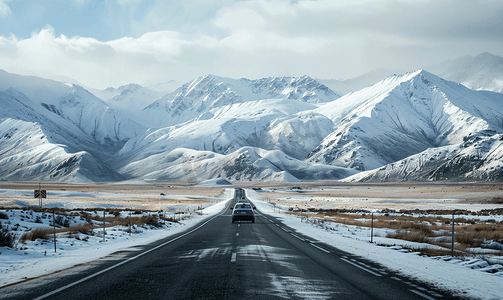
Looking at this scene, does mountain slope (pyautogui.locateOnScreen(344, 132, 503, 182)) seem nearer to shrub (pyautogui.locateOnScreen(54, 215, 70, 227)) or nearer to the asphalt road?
shrub (pyautogui.locateOnScreen(54, 215, 70, 227))

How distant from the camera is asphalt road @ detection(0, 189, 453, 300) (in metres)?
8.09

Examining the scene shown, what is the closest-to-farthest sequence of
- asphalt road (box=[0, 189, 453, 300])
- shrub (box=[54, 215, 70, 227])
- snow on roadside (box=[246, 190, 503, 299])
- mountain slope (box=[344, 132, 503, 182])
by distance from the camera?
asphalt road (box=[0, 189, 453, 300])
snow on roadside (box=[246, 190, 503, 299])
shrub (box=[54, 215, 70, 227])
mountain slope (box=[344, 132, 503, 182])

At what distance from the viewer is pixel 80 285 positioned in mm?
8828

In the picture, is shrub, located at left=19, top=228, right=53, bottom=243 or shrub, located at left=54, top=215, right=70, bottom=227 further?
shrub, located at left=54, top=215, right=70, bottom=227

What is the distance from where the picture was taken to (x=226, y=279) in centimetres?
945

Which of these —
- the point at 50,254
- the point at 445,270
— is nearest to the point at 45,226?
the point at 50,254

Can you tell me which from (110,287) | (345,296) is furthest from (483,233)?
(110,287)

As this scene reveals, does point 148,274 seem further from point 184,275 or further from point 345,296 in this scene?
point 345,296

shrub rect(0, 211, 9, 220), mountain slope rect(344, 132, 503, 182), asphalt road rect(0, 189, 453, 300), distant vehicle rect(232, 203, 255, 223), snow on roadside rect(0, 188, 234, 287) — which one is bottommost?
distant vehicle rect(232, 203, 255, 223)

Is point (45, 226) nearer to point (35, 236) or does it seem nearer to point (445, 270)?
point (35, 236)

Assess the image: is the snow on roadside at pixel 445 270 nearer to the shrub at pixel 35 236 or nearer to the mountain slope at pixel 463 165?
the shrub at pixel 35 236

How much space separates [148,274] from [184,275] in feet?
3.28

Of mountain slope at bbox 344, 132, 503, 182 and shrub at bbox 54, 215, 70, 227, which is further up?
mountain slope at bbox 344, 132, 503, 182

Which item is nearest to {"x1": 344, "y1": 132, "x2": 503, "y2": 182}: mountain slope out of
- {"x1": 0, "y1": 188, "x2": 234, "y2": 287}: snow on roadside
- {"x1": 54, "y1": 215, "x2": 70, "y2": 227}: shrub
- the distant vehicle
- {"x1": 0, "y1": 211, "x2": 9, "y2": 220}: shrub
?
the distant vehicle
